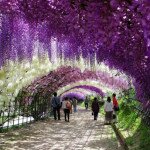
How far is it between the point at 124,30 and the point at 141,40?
621mm

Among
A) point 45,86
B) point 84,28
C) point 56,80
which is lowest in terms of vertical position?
point 84,28

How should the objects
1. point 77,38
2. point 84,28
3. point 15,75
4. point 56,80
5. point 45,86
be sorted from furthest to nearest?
point 56,80 → point 45,86 → point 15,75 → point 77,38 → point 84,28

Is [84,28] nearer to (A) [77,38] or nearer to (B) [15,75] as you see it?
(A) [77,38]

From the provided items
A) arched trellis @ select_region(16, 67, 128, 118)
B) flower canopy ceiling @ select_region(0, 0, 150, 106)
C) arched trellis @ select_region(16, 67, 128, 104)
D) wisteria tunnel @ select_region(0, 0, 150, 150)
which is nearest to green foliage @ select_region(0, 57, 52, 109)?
wisteria tunnel @ select_region(0, 0, 150, 150)

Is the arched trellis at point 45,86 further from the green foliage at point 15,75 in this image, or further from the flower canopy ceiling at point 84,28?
the flower canopy ceiling at point 84,28

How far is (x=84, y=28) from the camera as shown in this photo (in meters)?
6.83

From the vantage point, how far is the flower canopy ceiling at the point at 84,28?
205 inches

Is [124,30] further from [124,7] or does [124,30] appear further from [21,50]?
[21,50]

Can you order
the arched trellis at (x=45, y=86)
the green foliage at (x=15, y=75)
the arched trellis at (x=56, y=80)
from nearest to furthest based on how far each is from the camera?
the green foliage at (x=15, y=75), the arched trellis at (x=45, y=86), the arched trellis at (x=56, y=80)

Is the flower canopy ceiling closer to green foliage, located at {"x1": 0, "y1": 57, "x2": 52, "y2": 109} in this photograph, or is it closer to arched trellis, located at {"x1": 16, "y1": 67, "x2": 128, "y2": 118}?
green foliage, located at {"x1": 0, "y1": 57, "x2": 52, "y2": 109}

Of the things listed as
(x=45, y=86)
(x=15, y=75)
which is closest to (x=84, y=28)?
(x=15, y=75)

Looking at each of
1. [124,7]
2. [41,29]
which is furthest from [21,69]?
[124,7]

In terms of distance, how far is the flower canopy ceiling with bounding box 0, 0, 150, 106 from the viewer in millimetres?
5203

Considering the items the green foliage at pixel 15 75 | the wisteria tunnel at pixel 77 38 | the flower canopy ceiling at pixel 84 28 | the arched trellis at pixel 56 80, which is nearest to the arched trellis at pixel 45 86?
the arched trellis at pixel 56 80
